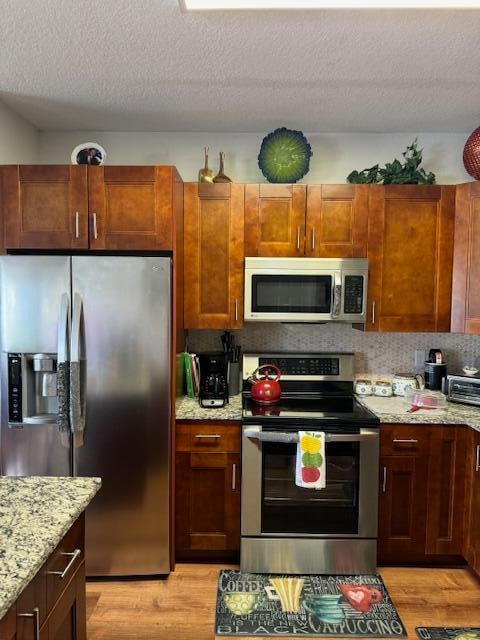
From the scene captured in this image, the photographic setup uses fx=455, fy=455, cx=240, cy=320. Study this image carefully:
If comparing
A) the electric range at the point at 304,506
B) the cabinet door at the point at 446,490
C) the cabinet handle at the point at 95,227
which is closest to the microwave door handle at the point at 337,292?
the electric range at the point at 304,506

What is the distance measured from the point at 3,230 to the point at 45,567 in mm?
1846

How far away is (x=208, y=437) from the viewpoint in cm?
249

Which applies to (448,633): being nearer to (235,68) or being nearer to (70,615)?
(70,615)

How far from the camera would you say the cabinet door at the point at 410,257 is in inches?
106

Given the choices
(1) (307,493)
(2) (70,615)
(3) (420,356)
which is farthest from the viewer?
(3) (420,356)

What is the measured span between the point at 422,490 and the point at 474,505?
26cm

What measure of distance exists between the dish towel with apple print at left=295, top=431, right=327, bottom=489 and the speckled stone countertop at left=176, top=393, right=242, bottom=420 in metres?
0.37

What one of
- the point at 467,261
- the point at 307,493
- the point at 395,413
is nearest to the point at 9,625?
the point at 307,493

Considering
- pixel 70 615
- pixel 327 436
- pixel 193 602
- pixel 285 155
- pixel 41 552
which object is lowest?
pixel 193 602

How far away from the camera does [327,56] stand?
200 cm

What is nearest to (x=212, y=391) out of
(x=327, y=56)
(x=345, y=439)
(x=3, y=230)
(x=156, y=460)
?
(x=156, y=460)

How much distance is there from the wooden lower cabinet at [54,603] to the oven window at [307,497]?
119cm

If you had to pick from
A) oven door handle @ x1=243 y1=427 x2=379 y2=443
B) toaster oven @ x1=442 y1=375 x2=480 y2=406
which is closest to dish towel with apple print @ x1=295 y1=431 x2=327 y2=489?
oven door handle @ x1=243 y1=427 x2=379 y2=443

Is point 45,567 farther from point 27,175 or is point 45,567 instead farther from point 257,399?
point 27,175
